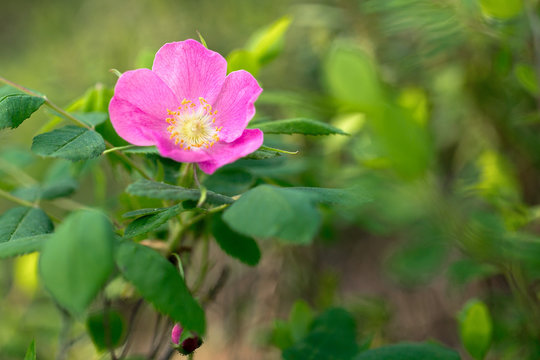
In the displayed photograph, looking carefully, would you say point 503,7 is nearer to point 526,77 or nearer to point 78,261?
point 526,77

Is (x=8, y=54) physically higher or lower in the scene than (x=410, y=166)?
lower

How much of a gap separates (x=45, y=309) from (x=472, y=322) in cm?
126

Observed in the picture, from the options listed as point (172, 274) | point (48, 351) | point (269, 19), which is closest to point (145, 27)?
point (269, 19)

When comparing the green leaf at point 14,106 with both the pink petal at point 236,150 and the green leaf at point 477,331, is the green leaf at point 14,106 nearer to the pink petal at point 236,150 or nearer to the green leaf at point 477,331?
the pink petal at point 236,150

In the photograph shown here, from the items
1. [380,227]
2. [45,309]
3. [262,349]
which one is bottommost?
[262,349]

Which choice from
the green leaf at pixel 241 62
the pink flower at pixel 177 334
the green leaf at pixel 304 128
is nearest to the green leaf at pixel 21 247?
the pink flower at pixel 177 334

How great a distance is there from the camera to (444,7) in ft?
3.48

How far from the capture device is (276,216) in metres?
0.48

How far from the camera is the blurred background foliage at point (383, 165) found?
2.64ft

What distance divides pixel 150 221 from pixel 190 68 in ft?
0.79

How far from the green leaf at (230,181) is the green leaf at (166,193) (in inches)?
7.5

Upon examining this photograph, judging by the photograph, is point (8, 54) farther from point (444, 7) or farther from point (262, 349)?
point (444, 7)

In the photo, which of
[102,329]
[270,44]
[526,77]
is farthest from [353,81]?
[102,329]

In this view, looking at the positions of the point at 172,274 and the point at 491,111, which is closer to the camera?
the point at 172,274
